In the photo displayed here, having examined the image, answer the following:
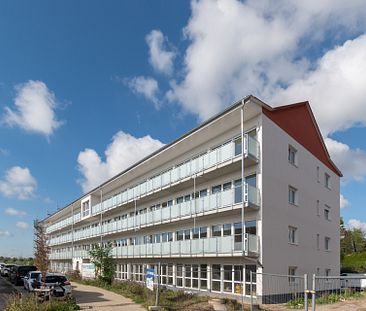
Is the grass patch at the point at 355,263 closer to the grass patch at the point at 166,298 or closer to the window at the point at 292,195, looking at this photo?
the window at the point at 292,195

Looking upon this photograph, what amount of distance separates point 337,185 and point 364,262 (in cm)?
1796

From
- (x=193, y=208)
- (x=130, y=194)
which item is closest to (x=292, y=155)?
(x=193, y=208)

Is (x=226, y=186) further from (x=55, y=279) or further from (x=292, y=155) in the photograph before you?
(x=55, y=279)

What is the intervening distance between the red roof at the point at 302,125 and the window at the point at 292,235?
226 inches

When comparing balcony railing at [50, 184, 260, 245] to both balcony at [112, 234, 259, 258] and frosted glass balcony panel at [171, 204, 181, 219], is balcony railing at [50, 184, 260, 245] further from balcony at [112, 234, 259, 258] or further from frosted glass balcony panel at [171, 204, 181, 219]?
balcony at [112, 234, 259, 258]

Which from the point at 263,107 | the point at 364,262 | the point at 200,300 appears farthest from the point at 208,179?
the point at 364,262

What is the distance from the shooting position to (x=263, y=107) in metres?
23.7

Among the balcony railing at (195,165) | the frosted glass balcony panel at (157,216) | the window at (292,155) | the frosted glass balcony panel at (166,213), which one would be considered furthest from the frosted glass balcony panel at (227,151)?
the frosted glass balcony panel at (157,216)

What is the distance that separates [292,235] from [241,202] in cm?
542

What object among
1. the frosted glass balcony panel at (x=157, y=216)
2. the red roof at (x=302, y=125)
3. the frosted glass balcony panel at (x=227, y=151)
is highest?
the red roof at (x=302, y=125)

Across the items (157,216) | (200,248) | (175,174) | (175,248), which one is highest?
(175,174)

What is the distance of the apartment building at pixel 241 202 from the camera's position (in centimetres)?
2334

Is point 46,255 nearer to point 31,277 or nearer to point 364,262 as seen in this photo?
point 31,277

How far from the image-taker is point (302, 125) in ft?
95.7
